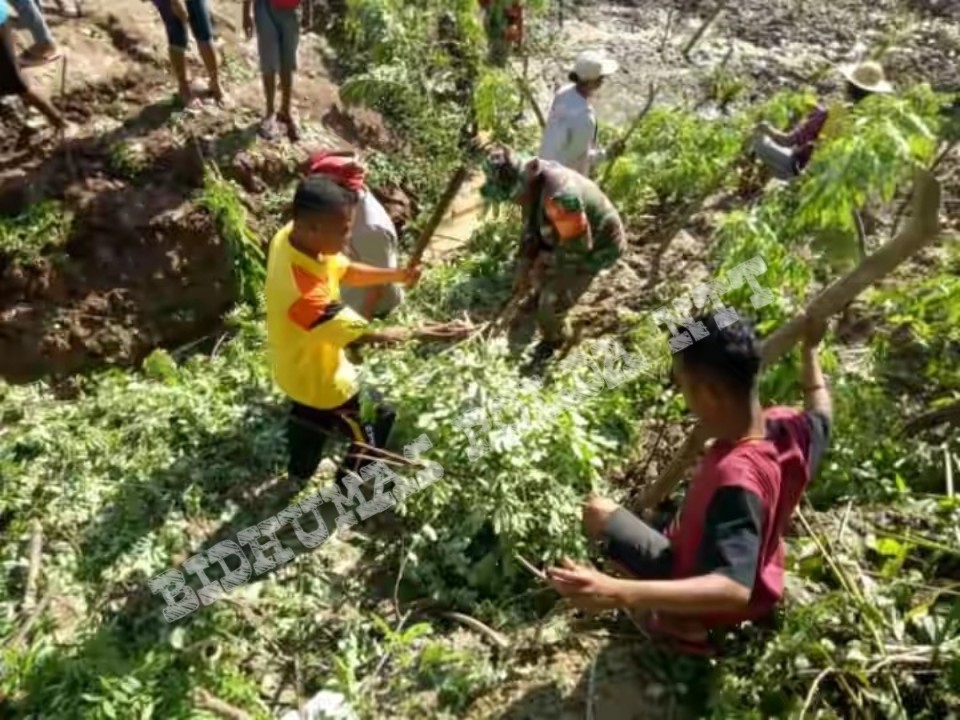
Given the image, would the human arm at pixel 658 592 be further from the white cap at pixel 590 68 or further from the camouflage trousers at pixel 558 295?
the white cap at pixel 590 68

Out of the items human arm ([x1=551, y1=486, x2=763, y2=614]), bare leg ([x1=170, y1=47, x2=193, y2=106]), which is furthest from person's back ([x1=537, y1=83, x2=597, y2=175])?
human arm ([x1=551, y1=486, x2=763, y2=614])

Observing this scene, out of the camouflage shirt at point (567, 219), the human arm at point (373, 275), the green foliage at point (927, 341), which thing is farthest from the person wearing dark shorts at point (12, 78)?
→ the green foliage at point (927, 341)

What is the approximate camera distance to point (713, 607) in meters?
2.09

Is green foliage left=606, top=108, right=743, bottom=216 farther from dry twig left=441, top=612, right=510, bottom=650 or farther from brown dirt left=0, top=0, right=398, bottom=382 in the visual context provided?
dry twig left=441, top=612, right=510, bottom=650

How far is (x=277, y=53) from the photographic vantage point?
6.41 meters

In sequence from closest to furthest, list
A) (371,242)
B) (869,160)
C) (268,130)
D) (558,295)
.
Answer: (869,160) → (371,242) → (558,295) → (268,130)

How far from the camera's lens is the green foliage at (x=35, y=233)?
5715 millimetres

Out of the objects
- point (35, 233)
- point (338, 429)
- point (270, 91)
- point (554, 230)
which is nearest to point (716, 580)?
point (338, 429)

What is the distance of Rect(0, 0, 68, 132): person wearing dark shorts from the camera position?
18.9 ft

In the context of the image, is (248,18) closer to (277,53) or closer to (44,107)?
(277,53)

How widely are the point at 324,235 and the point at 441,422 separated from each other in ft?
2.82

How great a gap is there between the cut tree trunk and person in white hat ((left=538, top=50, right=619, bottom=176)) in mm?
2847

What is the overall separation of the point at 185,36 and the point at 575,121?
3037 mm

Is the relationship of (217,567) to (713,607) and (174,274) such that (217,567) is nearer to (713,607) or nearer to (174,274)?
(713,607)
